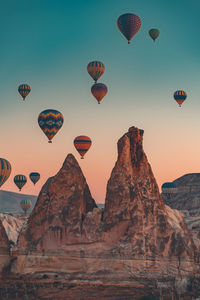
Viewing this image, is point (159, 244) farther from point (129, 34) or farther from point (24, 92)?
point (24, 92)

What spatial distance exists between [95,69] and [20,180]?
166 ft

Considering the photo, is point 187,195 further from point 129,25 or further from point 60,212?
point 60,212

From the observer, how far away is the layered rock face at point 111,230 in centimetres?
4341

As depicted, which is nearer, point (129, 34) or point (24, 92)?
point (129, 34)

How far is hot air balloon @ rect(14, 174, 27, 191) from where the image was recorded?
4870 inches

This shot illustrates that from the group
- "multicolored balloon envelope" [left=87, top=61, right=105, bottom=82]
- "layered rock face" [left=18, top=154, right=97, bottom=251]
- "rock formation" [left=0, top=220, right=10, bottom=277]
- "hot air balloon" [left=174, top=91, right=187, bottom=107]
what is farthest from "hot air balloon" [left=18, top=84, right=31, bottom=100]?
"rock formation" [left=0, top=220, right=10, bottom=277]

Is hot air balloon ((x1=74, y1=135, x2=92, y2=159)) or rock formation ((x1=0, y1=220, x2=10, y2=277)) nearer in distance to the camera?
rock formation ((x1=0, y1=220, x2=10, y2=277))

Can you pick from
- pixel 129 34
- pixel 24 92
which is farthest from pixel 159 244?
pixel 24 92

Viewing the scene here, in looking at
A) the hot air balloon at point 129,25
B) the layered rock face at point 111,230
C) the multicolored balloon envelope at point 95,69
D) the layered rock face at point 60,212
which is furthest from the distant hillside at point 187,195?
the layered rock face at point 60,212

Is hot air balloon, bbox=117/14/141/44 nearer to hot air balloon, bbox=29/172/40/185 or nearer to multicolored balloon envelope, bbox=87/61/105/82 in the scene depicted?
multicolored balloon envelope, bbox=87/61/105/82

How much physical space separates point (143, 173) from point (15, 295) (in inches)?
590

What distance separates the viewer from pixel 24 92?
90562 mm

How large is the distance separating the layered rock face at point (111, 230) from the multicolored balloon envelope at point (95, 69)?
35629 mm

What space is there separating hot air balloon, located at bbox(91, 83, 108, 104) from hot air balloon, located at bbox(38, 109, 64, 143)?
36.0 ft
